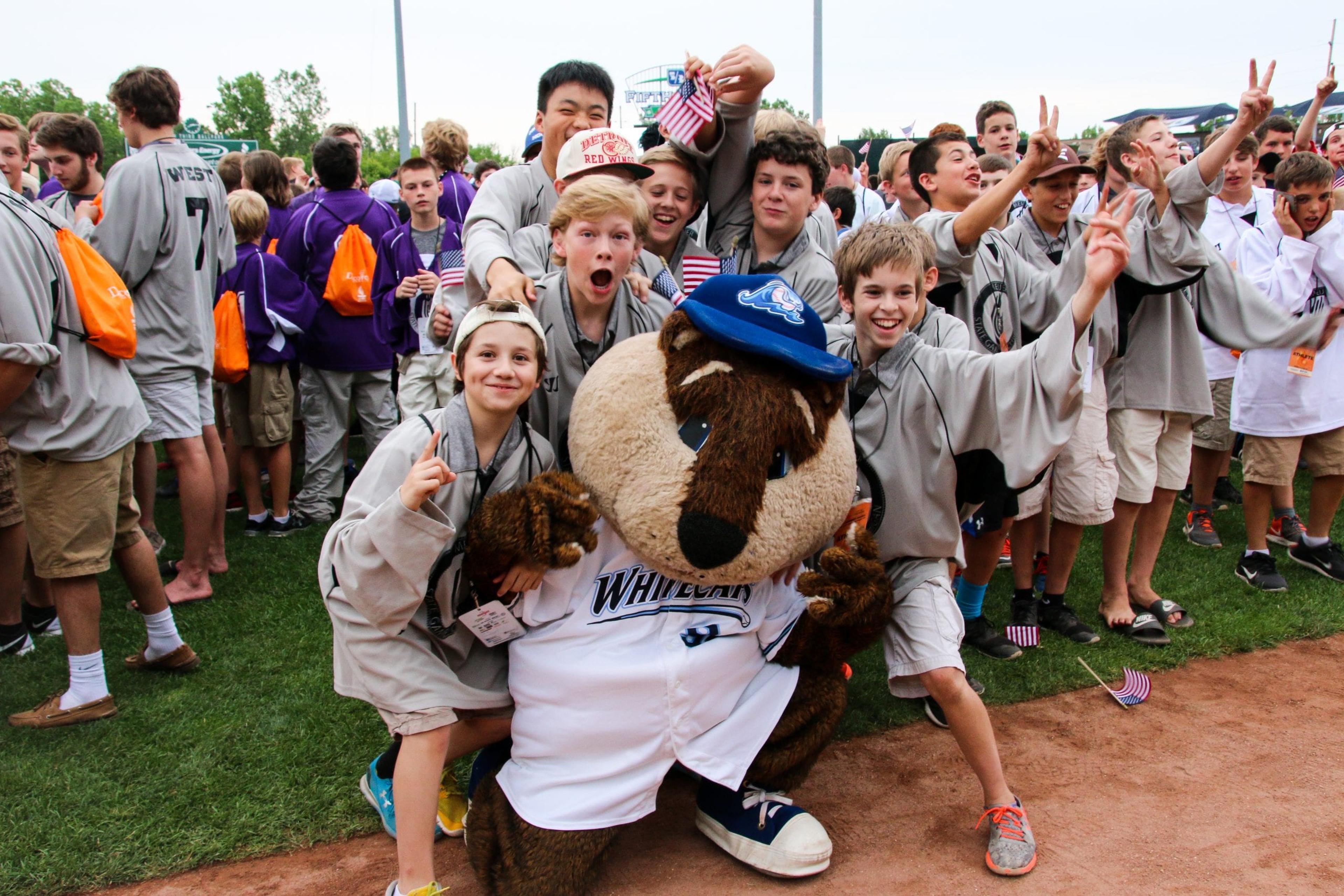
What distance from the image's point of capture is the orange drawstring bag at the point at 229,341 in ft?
→ 19.4

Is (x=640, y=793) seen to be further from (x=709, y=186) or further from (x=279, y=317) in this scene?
(x=279, y=317)

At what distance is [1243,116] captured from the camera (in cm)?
380

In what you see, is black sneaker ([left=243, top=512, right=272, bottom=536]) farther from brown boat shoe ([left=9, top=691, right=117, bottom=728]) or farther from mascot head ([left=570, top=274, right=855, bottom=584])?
mascot head ([left=570, top=274, right=855, bottom=584])

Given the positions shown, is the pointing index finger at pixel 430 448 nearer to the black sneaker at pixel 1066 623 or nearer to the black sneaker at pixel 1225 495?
the black sneaker at pixel 1066 623

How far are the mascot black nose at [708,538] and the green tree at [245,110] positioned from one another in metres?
60.3

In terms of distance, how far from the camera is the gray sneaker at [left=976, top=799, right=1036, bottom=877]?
2.87 meters

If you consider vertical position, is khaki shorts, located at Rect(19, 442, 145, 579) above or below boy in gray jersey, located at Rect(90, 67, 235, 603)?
below

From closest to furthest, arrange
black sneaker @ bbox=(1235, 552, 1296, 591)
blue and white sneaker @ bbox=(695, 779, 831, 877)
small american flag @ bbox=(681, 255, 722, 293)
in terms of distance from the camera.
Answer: blue and white sneaker @ bbox=(695, 779, 831, 877) < small american flag @ bbox=(681, 255, 722, 293) < black sneaker @ bbox=(1235, 552, 1296, 591)

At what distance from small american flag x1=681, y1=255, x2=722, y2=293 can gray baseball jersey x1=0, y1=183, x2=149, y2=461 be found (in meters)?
2.32

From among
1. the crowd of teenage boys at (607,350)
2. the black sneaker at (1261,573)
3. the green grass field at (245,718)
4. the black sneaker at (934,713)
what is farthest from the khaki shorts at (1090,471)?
the black sneaker at (1261,573)

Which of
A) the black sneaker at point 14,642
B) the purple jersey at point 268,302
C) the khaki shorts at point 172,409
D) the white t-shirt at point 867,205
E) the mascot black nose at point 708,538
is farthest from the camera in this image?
the white t-shirt at point 867,205

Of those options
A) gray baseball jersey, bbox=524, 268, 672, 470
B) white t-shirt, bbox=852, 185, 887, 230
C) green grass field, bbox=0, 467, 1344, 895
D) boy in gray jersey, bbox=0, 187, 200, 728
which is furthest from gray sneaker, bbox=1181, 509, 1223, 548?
boy in gray jersey, bbox=0, 187, 200, 728

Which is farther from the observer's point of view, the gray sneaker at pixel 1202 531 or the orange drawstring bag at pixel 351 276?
the orange drawstring bag at pixel 351 276

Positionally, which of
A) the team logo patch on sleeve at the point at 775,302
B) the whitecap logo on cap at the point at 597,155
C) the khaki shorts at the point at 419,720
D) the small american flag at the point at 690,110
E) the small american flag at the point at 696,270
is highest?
the small american flag at the point at 690,110
